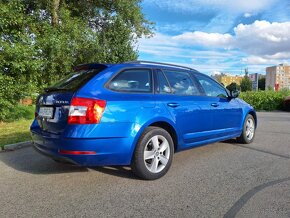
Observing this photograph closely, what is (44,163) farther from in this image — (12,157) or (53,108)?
(53,108)

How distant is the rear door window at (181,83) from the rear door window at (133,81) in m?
0.47

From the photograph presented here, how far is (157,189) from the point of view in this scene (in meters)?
4.14

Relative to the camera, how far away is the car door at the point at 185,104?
489 cm

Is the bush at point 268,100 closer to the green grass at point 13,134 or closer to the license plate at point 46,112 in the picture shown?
the green grass at point 13,134

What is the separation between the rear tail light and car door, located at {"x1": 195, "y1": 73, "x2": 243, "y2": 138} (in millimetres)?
2412

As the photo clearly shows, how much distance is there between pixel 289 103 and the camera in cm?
1930

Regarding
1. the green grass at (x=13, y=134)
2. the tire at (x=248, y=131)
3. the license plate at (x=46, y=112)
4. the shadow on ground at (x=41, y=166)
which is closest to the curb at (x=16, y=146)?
the green grass at (x=13, y=134)

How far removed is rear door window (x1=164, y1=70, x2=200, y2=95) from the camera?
513 centimetres

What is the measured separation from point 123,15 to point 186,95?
14173 mm

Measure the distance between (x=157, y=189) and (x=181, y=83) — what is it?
1.93m

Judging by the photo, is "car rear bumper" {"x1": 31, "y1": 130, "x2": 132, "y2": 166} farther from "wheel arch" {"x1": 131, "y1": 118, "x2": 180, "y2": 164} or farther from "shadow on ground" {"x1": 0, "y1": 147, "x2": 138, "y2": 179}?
"shadow on ground" {"x1": 0, "y1": 147, "x2": 138, "y2": 179}

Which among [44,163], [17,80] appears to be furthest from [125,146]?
[17,80]

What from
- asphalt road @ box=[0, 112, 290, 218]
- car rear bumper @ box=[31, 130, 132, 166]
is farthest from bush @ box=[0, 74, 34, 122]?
car rear bumper @ box=[31, 130, 132, 166]

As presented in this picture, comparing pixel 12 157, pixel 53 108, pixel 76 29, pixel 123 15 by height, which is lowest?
pixel 12 157
